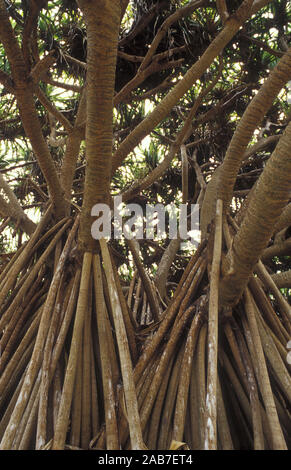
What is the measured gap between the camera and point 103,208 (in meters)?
1.49

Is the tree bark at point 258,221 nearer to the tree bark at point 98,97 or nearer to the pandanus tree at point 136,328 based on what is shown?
the pandanus tree at point 136,328

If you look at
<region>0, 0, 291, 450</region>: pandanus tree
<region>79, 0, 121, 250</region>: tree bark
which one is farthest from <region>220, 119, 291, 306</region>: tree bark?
<region>79, 0, 121, 250</region>: tree bark

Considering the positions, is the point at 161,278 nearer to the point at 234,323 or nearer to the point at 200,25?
the point at 234,323

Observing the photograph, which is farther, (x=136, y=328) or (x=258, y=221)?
(x=136, y=328)

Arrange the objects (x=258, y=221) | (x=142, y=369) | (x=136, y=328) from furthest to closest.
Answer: (x=136, y=328) → (x=142, y=369) → (x=258, y=221)

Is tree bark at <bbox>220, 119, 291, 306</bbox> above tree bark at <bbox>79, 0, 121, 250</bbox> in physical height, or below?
below

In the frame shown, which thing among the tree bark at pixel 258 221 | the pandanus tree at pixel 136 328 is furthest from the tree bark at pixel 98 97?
the tree bark at pixel 258 221

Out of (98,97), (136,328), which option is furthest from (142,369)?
(98,97)

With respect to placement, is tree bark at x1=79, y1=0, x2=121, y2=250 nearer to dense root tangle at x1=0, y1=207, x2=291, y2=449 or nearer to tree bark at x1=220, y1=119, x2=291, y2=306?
dense root tangle at x1=0, y1=207, x2=291, y2=449

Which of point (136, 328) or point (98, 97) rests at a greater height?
point (98, 97)

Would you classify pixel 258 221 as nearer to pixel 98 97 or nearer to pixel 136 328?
pixel 98 97

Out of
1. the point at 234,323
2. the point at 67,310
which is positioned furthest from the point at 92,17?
the point at 234,323
